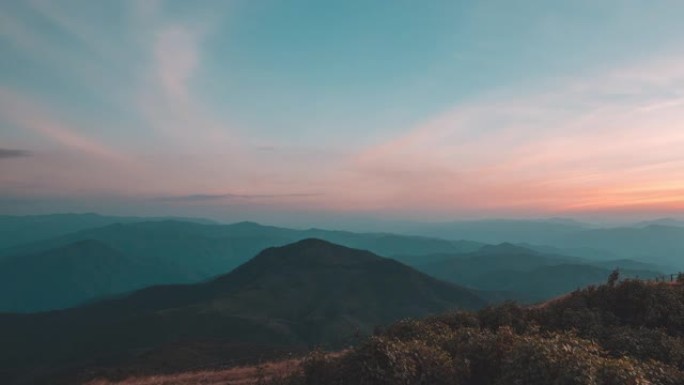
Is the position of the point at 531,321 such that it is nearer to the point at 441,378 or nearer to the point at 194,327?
the point at 441,378

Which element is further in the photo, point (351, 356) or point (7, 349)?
point (7, 349)

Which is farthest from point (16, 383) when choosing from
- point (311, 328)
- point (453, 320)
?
point (453, 320)

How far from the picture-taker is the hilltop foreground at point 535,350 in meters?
13.0

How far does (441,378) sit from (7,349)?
727ft

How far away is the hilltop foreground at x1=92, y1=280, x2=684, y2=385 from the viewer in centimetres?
1302

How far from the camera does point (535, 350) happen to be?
537 inches

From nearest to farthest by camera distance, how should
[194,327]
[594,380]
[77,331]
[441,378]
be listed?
[594,380], [441,378], [194,327], [77,331]

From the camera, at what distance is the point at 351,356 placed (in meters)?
16.1

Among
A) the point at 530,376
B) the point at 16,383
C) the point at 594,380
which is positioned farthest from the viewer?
the point at 16,383

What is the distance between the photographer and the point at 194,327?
174 metres

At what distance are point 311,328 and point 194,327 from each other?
44.5m

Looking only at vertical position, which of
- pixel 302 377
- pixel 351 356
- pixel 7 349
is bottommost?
pixel 7 349

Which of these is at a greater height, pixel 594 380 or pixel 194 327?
pixel 594 380

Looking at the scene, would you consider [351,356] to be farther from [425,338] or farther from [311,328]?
[311,328]
